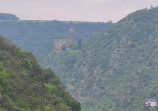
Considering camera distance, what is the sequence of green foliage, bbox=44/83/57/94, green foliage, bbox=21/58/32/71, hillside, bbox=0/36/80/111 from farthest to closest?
green foliage, bbox=21/58/32/71
green foliage, bbox=44/83/57/94
hillside, bbox=0/36/80/111

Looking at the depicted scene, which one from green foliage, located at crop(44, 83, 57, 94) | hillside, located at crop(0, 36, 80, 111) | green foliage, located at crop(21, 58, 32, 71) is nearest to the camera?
hillside, located at crop(0, 36, 80, 111)

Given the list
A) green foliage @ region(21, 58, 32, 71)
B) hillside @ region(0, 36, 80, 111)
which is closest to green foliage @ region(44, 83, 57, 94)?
hillside @ region(0, 36, 80, 111)

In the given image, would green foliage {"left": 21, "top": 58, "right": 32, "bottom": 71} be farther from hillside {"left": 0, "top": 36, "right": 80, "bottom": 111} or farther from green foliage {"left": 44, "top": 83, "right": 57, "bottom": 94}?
green foliage {"left": 44, "top": 83, "right": 57, "bottom": 94}

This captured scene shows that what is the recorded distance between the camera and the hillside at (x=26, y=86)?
73.8m

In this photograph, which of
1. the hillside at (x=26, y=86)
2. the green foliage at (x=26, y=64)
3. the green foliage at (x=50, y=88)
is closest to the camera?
the hillside at (x=26, y=86)

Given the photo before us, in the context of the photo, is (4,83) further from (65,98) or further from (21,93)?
(65,98)

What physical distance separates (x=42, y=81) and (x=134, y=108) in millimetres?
99935

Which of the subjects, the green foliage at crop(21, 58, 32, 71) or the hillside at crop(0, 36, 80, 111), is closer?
the hillside at crop(0, 36, 80, 111)

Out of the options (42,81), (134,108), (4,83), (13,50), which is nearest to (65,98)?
(42,81)

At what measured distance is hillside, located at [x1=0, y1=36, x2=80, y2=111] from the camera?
242 ft

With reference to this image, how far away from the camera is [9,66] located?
85.6m

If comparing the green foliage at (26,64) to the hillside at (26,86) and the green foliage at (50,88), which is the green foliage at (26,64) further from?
the green foliage at (50,88)

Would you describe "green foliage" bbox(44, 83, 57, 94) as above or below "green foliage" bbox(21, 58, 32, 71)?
below

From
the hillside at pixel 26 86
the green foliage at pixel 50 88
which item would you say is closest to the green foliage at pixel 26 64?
the hillside at pixel 26 86
